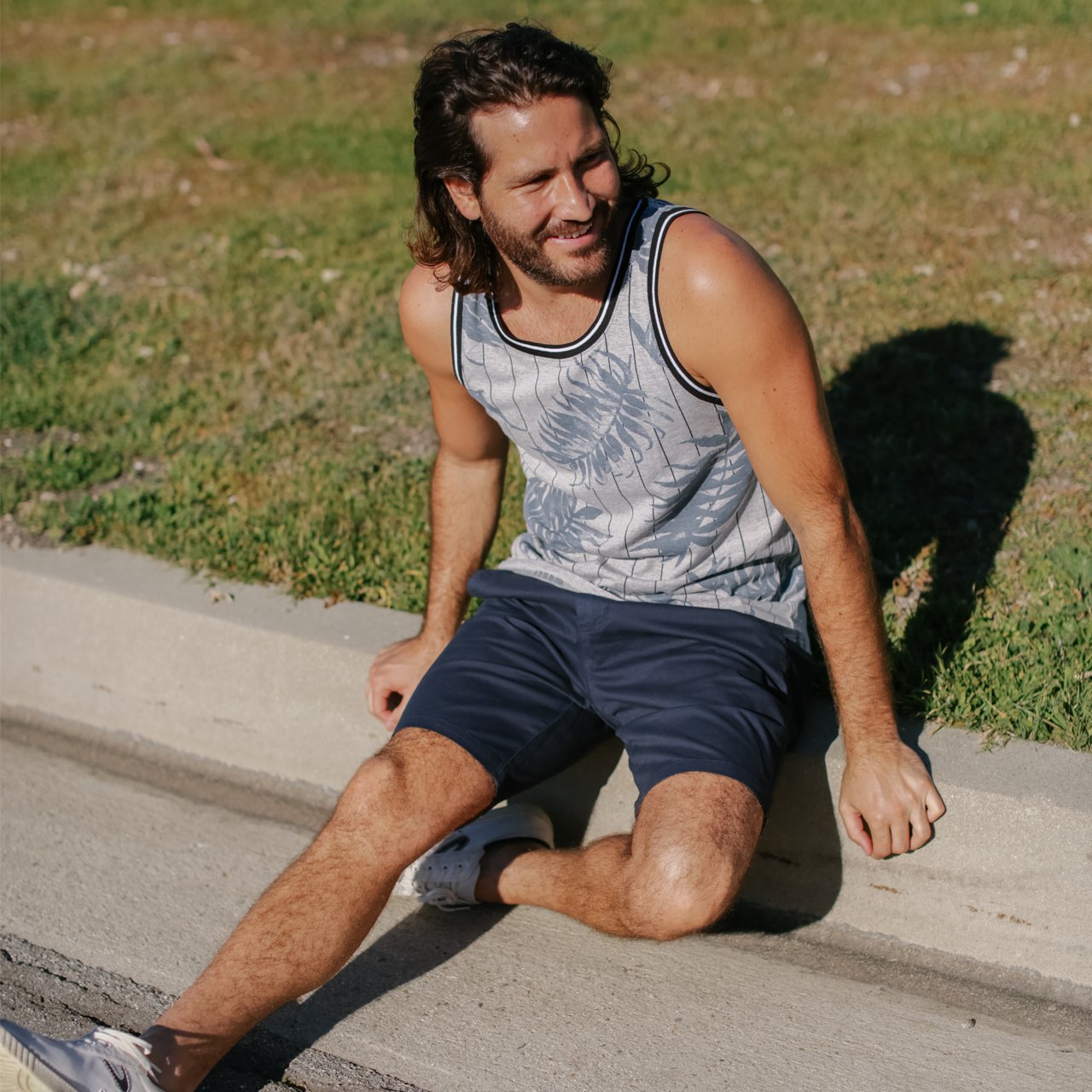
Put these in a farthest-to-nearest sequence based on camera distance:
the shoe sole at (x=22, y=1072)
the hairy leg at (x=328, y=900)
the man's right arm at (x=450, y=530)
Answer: the man's right arm at (x=450, y=530) < the hairy leg at (x=328, y=900) < the shoe sole at (x=22, y=1072)

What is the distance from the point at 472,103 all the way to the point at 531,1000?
1.89 metres

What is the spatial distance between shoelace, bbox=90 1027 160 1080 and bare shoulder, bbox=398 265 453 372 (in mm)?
1566

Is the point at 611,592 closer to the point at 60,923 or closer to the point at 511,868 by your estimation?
the point at 511,868

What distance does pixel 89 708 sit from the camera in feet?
13.3

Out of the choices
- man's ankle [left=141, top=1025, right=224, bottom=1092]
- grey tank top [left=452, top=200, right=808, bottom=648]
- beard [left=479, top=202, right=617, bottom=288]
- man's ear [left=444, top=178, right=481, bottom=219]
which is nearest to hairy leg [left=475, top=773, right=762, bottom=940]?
grey tank top [left=452, top=200, right=808, bottom=648]

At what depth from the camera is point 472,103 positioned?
2947 millimetres

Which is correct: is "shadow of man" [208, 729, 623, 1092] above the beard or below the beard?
below

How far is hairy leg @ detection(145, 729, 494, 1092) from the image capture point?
2566 millimetres

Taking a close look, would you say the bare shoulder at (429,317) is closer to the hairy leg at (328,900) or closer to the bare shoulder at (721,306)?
the bare shoulder at (721,306)

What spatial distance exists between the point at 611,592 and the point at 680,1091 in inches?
41.7

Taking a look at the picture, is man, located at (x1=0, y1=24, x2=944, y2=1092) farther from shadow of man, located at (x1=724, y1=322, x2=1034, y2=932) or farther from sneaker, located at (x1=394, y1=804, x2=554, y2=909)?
shadow of man, located at (x1=724, y1=322, x2=1034, y2=932)

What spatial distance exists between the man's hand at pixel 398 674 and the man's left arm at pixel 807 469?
1.01 m

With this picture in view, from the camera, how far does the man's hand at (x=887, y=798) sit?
9.21ft

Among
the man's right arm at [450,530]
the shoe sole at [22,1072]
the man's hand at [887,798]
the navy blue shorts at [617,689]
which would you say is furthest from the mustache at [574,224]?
the shoe sole at [22,1072]
